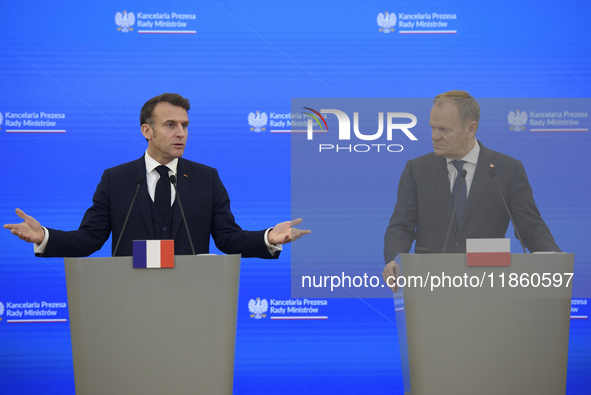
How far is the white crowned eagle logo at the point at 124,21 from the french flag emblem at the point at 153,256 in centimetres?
242

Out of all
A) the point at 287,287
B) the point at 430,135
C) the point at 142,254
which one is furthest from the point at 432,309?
the point at 287,287

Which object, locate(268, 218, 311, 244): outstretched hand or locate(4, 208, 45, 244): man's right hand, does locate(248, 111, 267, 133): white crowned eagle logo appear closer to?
locate(268, 218, 311, 244): outstretched hand

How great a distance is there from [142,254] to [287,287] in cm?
197

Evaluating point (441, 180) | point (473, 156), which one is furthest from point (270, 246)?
point (473, 156)

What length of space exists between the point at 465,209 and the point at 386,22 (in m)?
2.22

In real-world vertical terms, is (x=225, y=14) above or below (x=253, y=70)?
above

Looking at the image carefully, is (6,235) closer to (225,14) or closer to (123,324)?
(225,14)

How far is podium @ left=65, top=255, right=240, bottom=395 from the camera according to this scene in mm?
1612

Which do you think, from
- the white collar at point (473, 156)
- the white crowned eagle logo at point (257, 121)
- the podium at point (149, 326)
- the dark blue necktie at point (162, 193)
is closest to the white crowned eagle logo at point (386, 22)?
the white crowned eagle logo at point (257, 121)

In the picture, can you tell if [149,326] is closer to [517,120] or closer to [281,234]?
[281,234]

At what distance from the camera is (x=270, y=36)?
3545 mm

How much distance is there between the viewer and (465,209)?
1.70 meters

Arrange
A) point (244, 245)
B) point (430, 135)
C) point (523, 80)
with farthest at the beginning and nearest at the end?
1. point (523, 80)
2. point (244, 245)
3. point (430, 135)

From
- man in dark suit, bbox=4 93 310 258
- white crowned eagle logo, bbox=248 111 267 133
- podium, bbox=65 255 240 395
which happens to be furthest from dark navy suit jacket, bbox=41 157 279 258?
white crowned eagle logo, bbox=248 111 267 133
